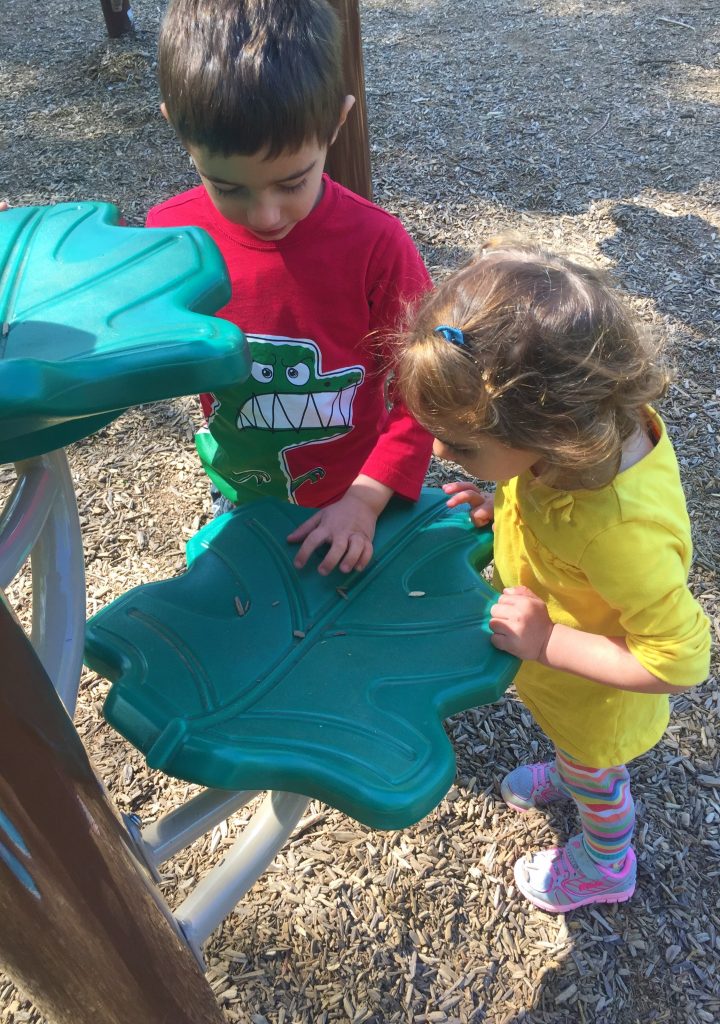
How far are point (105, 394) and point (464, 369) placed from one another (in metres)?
0.49

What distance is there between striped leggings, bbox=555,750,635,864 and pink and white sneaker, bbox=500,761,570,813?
161 millimetres

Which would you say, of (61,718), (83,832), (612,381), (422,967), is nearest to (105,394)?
(61,718)

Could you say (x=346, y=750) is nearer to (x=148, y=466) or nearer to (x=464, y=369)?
(x=464, y=369)

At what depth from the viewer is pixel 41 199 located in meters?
3.89

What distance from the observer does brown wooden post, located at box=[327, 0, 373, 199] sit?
1896 millimetres

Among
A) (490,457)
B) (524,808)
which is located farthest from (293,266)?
→ (524,808)

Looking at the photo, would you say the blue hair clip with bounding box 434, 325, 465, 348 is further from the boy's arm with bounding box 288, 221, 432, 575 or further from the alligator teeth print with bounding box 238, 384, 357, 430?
the alligator teeth print with bounding box 238, 384, 357, 430

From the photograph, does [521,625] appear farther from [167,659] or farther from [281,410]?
[281,410]

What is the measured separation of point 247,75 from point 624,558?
2.67ft

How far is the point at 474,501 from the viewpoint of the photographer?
1462mm

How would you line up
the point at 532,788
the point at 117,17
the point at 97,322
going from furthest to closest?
the point at 117,17 → the point at 532,788 → the point at 97,322

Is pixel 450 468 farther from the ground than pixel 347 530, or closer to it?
closer to it

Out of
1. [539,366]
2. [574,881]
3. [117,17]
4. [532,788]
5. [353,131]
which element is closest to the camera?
[539,366]

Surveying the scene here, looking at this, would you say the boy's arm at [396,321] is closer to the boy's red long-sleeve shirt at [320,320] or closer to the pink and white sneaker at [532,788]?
the boy's red long-sleeve shirt at [320,320]
